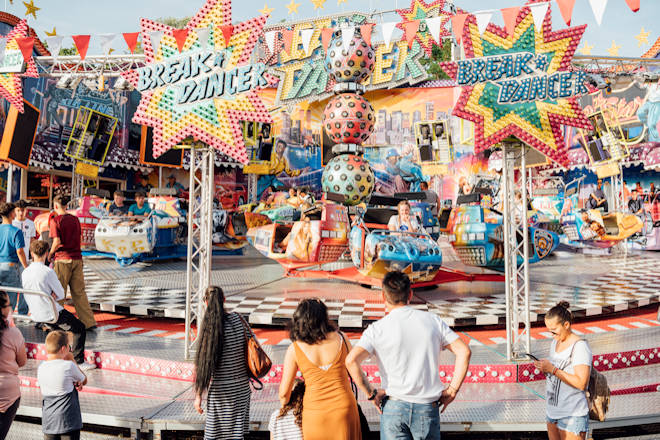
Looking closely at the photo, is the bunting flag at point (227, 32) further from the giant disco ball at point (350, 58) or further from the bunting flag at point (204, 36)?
the giant disco ball at point (350, 58)

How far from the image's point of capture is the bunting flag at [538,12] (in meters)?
4.41

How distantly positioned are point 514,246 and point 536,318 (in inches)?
68.5

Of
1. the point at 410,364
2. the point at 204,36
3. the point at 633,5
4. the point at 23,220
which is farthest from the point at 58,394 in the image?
the point at 633,5

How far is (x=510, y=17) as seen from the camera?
453 centimetres

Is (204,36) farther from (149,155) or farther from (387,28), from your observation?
(149,155)

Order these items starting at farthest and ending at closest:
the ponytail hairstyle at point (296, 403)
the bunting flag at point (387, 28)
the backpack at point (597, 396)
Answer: the bunting flag at point (387, 28)
the backpack at point (597, 396)
the ponytail hairstyle at point (296, 403)

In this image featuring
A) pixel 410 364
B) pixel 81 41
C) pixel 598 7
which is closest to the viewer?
pixel 410 364

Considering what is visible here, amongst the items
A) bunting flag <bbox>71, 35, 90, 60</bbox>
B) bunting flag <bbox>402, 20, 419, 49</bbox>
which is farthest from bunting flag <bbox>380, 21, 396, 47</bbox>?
bunting flag <bbox>71, 35, 90, 60</bbox>

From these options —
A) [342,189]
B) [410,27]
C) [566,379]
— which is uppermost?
[410,27]

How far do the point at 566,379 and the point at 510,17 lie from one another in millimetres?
3270

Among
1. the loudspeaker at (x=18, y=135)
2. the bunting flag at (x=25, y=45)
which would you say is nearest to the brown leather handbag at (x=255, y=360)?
the bunting flag at (x=25, y=45)

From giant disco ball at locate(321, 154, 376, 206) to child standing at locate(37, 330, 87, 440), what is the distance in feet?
17.2

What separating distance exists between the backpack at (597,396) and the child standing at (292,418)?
5.00 feet

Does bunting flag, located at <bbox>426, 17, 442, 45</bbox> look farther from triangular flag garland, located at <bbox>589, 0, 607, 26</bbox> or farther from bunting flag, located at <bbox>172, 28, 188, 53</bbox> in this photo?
Result: bunting flag, located at <bbox>172, 28, 188, 53</bbox>
